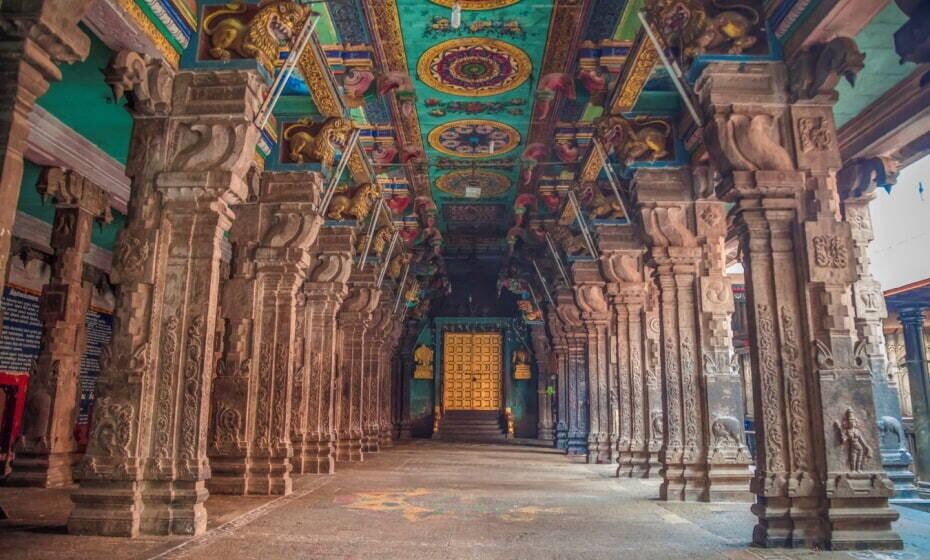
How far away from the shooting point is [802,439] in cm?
598

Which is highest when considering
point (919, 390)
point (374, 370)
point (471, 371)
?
point (471, 371)

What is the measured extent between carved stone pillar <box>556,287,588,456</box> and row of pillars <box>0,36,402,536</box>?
283 inches

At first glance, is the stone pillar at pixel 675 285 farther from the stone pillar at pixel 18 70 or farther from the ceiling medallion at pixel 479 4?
the stone pillar at pixel 18 70

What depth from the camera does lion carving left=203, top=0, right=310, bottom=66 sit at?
6699mm

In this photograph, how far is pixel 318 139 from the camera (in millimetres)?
9836

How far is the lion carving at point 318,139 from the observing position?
32.1 feet

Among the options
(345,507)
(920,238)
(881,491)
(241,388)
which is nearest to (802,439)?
(881,491)

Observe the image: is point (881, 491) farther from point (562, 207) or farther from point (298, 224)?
point (562, 207)

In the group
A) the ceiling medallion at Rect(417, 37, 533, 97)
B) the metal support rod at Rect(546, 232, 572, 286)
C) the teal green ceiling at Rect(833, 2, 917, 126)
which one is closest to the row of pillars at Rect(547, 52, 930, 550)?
the teal green ceiling at Rect(833, 2, 917, 126)

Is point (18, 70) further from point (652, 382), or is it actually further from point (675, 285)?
point (652, 382)

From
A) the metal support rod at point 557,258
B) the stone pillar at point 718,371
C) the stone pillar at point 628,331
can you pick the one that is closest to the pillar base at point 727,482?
the stone pillar at point 718,371

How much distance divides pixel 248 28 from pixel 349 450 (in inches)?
437

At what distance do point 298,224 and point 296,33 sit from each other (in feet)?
11.2

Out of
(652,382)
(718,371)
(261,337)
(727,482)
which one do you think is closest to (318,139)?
(261,337)
